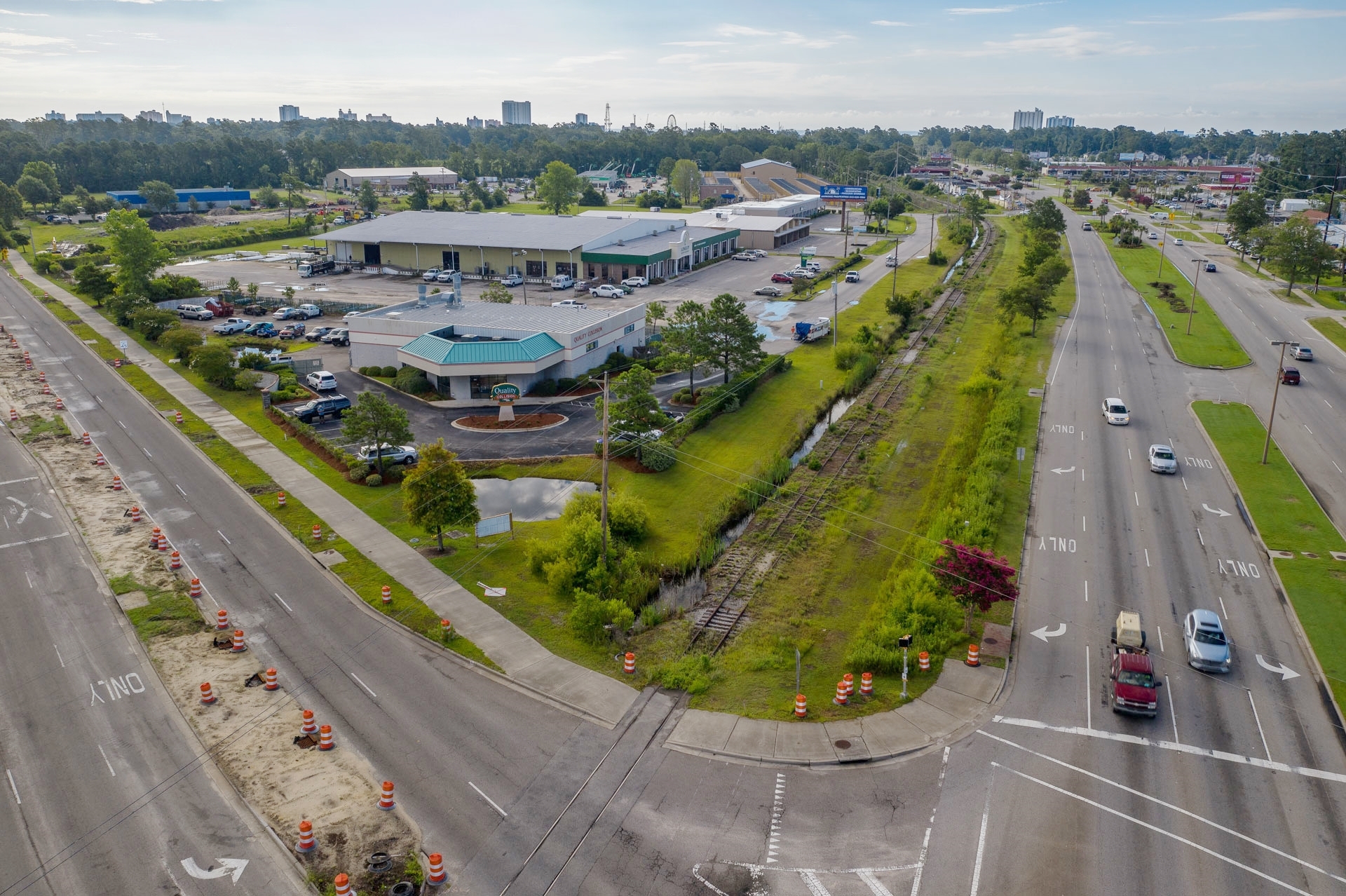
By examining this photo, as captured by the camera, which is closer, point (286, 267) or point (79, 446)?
point (79, 446)

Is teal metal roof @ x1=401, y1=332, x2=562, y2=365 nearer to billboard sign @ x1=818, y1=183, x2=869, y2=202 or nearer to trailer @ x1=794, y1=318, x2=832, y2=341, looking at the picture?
trailer @ x1=794, y1=318, x2=832, y2=341

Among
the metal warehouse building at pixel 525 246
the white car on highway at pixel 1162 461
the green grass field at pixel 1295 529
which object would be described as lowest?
the green grass field at pixel 1295 529

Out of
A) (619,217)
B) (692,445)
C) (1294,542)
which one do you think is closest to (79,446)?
(692,445)

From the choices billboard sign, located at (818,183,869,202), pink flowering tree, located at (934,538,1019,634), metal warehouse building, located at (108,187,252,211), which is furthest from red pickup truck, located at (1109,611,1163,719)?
metal warehouse building, located at (108,187,252,211)

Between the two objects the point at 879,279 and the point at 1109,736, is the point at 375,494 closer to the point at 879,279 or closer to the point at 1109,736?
the point at 1109,736

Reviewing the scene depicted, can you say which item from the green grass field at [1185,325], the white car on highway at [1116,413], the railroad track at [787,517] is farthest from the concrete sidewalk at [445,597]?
the green grass field at [1185,325]

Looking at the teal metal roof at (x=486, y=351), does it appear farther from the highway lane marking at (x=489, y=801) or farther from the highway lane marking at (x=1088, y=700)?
the highway lane marking at (x=1088, y=700)
